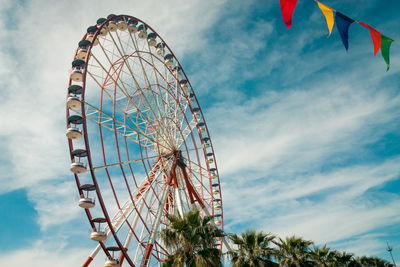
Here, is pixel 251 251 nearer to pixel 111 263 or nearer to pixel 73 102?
pixel 111 263

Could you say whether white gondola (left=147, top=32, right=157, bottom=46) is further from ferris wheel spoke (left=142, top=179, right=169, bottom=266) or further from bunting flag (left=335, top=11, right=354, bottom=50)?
bunting flag (left=335, top=11, right=354, bottom=50)

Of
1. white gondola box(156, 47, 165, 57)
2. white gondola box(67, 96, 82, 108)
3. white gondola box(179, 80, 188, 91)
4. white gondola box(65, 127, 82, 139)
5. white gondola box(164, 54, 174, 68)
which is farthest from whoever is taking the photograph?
white gondola box(179, 80, 188, 91)

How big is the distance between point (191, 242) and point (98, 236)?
524 cm

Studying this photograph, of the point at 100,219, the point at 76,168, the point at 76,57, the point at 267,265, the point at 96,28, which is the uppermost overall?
the point at 96,28

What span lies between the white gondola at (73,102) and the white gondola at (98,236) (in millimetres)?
6563

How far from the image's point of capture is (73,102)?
1722 centimetres

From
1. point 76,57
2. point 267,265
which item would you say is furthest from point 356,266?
point 76,57

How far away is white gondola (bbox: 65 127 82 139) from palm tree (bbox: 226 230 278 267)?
8.96 m

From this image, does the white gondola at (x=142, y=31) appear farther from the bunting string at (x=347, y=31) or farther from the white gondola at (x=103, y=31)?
the bunting string at (x=347, y=31)

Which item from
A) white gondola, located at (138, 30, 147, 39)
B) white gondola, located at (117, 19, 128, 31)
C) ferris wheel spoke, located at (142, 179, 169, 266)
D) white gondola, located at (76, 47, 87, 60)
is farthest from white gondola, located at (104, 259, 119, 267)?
white gondola, located at (138, 30, 147, 39)

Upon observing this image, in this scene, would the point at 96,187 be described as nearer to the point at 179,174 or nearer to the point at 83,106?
the point at 83,106

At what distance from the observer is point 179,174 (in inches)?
929

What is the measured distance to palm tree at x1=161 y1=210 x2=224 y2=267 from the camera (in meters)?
12.3

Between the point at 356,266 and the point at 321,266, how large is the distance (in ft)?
16.3
